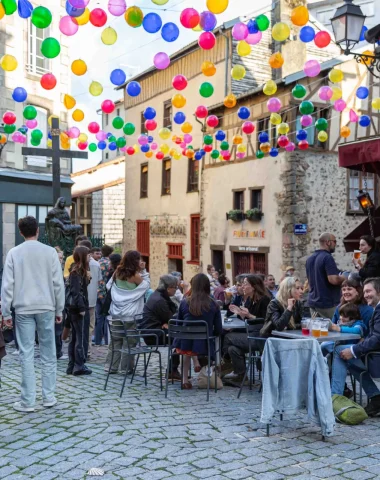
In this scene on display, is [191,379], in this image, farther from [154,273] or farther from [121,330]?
[154,273]

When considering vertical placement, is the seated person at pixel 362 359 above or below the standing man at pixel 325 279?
below

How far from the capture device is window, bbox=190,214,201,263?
25.0 metres

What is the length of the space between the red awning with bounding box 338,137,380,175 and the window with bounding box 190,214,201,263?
14.1m

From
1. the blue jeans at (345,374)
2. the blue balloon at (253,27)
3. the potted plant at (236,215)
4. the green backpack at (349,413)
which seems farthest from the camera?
the potted plant at (236,215)

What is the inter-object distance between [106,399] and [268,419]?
2.15 metres

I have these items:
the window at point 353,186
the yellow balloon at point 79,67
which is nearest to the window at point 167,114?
the window at point 353,186

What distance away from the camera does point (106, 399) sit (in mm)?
6676

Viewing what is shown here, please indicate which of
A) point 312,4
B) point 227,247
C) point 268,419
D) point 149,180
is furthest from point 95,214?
point 268,419

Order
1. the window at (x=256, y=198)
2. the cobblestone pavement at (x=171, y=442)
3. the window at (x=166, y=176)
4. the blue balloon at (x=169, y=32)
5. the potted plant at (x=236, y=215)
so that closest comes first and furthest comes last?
the cobblestone pavement at (x=171, y=442)
the blue balloon at (x=169, y=32)
the window at (x=256, y=198)
the potted plant at (x=236, y=215)
the window at (x=166, y=176)

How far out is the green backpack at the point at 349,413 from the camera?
5648 mm

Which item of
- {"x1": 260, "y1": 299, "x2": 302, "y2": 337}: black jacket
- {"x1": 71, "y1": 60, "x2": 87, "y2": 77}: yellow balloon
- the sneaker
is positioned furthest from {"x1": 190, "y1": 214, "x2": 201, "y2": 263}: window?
the sneaker

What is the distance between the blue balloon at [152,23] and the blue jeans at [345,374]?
15.7 feet

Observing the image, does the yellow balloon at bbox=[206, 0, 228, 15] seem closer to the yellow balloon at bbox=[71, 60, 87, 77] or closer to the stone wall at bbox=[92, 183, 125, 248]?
the yellow balloon at bbox=[71, 60, 87, 77]

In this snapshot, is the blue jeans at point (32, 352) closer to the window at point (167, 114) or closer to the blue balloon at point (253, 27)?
the blue balloon at point (253, 27)
